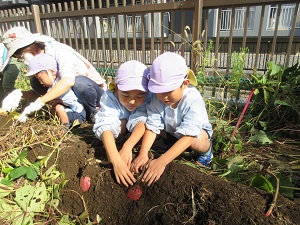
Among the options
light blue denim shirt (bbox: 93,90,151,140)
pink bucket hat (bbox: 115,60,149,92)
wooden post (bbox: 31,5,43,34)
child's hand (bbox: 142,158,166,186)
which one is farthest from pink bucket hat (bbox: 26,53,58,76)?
wooden post (bbox: 31,5,43,34)

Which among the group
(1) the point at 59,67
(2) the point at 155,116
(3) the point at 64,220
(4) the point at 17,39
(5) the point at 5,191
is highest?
(4) the point at 17,39

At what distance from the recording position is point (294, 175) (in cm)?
157

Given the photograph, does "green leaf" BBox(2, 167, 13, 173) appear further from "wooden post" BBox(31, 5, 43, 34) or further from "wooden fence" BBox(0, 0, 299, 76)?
"wooden post" BBox(31, 5, 43, 34)

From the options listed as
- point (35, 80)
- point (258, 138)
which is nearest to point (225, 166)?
point (258, 138)

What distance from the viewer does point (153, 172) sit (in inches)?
54.0

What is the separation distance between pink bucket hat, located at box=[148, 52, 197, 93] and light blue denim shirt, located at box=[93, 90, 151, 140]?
384 mm

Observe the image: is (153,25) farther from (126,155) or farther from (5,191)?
(5,191)

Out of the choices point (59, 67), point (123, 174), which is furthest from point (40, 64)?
point (123, 174)

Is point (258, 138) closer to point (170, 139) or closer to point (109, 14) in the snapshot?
point (170, 139)

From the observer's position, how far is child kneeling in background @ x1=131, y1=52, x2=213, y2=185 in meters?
1.37

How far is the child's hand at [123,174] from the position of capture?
4.55ft

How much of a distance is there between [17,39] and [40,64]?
53cm

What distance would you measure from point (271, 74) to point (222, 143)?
3.25 feet

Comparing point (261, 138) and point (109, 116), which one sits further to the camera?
point (261, 138)
